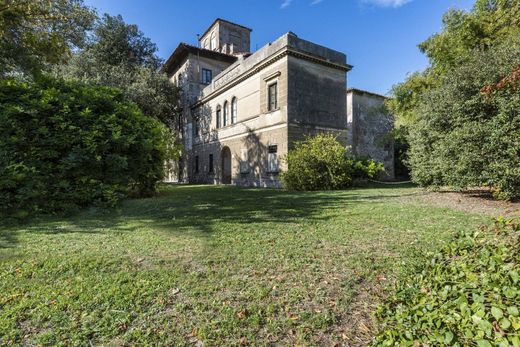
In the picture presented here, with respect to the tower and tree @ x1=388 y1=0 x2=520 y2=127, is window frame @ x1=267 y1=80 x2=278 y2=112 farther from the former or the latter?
the tower

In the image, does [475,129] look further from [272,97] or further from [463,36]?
[272,97]

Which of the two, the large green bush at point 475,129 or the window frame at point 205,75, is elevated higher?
the window frame at point 205,75

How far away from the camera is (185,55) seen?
23656 mm

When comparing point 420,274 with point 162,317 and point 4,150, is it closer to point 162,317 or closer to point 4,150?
point 162,317

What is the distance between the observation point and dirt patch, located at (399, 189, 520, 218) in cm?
588

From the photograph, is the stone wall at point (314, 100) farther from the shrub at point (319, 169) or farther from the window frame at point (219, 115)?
the window frame at point (219, 115)

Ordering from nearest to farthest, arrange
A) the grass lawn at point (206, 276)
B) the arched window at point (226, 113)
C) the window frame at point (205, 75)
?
the grass lawn at point (206, 276), the arched window at point (226, 113), the window frame at point (205, 75)

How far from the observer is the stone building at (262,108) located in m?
14.5

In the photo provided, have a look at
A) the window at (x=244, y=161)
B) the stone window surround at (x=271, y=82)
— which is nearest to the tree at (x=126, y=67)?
the window at (x=244, y=161)

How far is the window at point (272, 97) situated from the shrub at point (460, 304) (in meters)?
13.0

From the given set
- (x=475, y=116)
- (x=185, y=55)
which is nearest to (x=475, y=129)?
(x=475, y=116)

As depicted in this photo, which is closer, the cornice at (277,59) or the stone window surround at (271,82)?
the cornice at (277,59)

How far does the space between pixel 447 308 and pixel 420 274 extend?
2.48ft

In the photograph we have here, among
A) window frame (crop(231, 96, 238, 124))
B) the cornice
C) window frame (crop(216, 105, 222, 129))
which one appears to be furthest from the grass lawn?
window frame (crop(216, 105, 222, 129))
